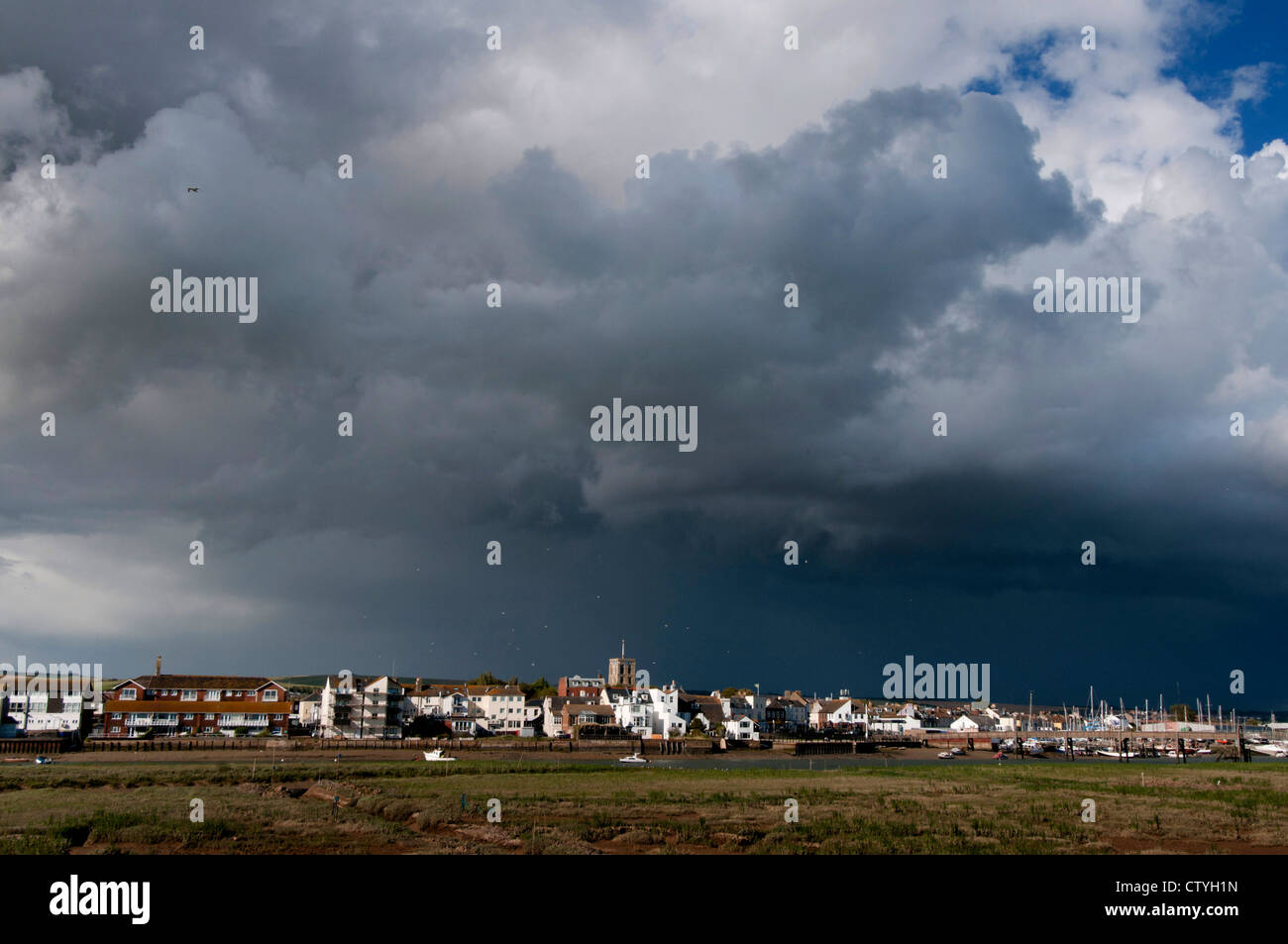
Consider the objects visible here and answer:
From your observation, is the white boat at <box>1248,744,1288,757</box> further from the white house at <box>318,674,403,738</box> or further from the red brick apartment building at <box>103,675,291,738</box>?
the red brick apartment building at <box>103,675,291,738</box>

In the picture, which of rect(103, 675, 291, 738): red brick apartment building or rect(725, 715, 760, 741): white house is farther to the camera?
rect(725, 715, 760, 741): white house

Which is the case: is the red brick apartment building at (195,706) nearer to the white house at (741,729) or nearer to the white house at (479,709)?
the white house at (479,709)

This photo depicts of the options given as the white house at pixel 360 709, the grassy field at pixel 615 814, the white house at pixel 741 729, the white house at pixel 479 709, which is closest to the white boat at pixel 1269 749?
the white house at pixel 741 729

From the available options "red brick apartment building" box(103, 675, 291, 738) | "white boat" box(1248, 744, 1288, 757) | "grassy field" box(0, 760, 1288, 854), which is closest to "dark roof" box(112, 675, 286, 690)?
"red brick apartment building" box(103, 675, 291, 738)

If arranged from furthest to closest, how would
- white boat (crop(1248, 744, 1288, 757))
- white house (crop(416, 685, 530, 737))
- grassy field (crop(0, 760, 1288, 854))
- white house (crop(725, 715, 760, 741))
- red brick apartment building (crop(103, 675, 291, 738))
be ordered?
white house (crop(725, 715, 760, 741)), white boat (crop(1248, 744, 1288, 757)), white house (crop(416, 685, 530, 737)), red brick apartment building (crop(103, 675, 291, 738)), grassy field (crop(0, 760, 1288, 854))
